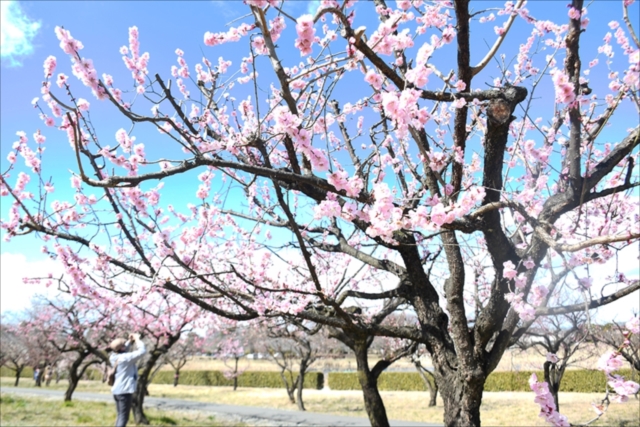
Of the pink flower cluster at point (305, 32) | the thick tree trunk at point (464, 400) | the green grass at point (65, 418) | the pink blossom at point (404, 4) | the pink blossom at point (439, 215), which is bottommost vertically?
the green grass at point (65, 418)

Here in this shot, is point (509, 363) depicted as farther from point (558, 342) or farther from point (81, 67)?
point (81, 67)

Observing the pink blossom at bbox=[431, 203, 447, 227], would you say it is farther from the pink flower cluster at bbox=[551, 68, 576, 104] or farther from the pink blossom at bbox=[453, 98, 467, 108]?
the pink flower cluster at bbox=[551, 68, 576, 104]

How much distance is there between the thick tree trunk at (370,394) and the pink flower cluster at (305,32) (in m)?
4.22

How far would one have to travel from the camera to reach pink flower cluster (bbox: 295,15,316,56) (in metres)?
2.10

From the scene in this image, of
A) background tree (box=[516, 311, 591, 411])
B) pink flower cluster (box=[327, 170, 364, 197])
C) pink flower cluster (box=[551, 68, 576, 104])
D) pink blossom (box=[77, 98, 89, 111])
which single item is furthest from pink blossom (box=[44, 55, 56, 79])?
background tree (box=[516, 311, 591, 411])

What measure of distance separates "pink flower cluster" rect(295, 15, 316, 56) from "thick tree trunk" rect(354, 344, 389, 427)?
4.22 m

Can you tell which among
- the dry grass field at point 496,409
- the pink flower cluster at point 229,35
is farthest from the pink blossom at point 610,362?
the dry grass field at point 496,409

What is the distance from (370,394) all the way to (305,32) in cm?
457

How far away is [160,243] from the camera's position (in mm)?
3848

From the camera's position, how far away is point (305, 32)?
214 centimetres

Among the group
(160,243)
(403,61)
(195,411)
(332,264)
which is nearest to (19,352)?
(195,411)

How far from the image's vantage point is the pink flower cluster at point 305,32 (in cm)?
210

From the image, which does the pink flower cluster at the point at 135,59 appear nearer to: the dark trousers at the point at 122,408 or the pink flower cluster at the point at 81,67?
the pink flower cluster at the point at 81,67

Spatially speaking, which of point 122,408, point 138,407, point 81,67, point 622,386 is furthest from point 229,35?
point 138,407
